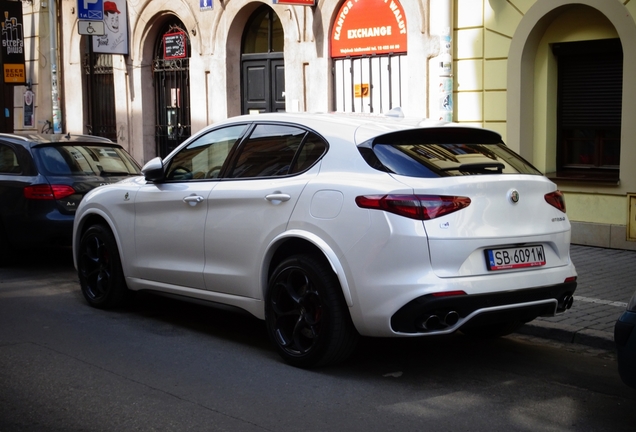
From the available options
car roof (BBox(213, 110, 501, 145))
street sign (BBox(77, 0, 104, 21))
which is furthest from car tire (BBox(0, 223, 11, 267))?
street sign (BBox(77, 0, 104, 21))

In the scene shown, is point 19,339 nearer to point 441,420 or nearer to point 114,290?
point 114,290

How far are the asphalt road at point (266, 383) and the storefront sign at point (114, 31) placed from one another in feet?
44.6

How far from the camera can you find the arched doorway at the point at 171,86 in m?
19.6

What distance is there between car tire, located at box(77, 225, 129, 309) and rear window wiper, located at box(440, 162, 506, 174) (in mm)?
3381

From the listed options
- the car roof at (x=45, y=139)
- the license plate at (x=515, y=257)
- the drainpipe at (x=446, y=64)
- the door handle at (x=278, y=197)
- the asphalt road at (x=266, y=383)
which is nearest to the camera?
the asphalt road at (x=266, y=383)

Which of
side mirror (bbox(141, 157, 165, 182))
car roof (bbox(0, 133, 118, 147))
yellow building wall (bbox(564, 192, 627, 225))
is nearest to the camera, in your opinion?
side mirror (bbox(141, 157, 165, 182))

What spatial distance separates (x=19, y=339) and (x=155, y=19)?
14162mm

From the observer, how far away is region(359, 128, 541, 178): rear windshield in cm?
552

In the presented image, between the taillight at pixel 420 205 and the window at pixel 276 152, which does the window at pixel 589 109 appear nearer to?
the window at pixel 276 152

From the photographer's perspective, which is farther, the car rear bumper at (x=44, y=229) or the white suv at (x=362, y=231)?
the car rear bumper at (x=44, y=229)

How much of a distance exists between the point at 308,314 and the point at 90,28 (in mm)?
13334

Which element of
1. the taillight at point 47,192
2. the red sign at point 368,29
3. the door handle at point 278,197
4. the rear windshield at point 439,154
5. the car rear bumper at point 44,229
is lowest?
the car rear bumper at point 44,229

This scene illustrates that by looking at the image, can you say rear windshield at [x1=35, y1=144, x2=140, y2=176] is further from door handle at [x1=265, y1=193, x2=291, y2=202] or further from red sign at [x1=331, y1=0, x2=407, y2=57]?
red sign at [x1=331, y1=0, x2=407, y2=57]

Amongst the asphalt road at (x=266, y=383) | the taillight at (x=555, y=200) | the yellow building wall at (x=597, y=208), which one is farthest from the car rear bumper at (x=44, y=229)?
the yellow building wall at (x=597, y=208)
